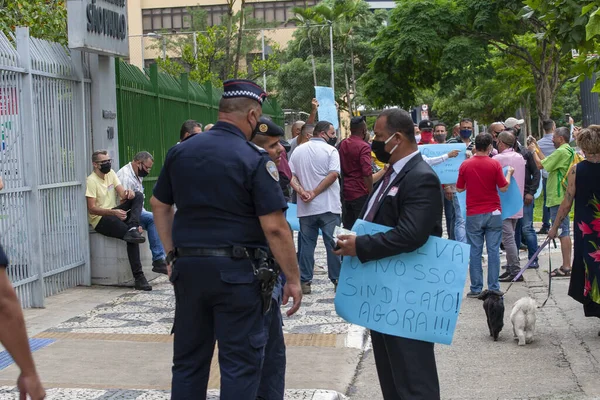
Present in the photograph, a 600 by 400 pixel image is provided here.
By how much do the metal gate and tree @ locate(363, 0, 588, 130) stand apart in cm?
1754

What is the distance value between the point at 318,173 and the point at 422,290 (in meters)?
5.52

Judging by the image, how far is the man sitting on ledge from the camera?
35.1 ft

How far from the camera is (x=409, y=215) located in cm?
Result: 463

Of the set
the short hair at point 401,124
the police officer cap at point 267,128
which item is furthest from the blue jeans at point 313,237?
the short hair at point 401,124

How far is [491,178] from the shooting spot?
10.1 metres

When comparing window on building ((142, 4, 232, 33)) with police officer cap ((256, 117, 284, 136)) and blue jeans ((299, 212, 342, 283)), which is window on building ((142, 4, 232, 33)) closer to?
blue jeans ((299, 212, 342, 283))

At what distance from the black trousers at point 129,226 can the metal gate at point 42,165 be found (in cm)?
28

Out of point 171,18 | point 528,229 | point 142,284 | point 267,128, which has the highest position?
point 171,18

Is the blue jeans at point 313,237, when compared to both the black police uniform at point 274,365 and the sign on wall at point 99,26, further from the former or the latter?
the black police uniform at point 274,365

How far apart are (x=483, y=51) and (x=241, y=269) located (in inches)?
953

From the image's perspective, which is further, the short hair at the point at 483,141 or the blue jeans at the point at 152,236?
the blue jeans at the point at 152,236

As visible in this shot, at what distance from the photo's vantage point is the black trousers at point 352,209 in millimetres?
10836

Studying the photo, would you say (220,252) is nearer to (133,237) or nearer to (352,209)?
(133,237)

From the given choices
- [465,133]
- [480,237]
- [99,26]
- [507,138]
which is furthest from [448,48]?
[99,26]
